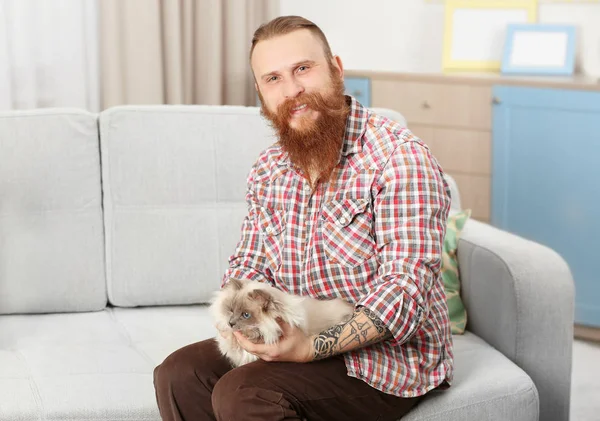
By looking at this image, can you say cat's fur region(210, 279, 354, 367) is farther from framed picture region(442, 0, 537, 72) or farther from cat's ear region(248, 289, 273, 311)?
framed picture region(442, 0, 537, 72)

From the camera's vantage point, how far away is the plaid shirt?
171 cm

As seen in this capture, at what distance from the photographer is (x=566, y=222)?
354 centimetres

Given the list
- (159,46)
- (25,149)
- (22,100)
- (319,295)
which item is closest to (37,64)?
(22,100)

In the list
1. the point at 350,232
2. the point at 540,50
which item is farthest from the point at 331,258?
the point at 540,50

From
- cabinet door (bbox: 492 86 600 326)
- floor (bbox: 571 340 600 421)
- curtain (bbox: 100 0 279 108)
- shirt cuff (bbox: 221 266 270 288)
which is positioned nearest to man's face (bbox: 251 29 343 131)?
shirt cuff (bbox: 221 266 270 288)

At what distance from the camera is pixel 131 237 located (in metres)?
2.45

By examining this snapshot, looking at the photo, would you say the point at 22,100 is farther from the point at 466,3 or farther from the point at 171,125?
the point at 466,3

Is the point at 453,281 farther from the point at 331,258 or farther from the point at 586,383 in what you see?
the point at 586,383

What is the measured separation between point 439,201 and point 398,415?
42cm

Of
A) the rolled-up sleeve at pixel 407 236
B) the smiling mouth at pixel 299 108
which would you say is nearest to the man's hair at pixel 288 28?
the smiling mouth at pixel 299 108

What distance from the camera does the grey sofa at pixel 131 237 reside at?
2197mm

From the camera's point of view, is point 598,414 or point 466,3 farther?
point 466,3

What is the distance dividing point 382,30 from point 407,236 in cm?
289

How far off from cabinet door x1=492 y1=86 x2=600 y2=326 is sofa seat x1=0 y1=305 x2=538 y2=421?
4.73ft
